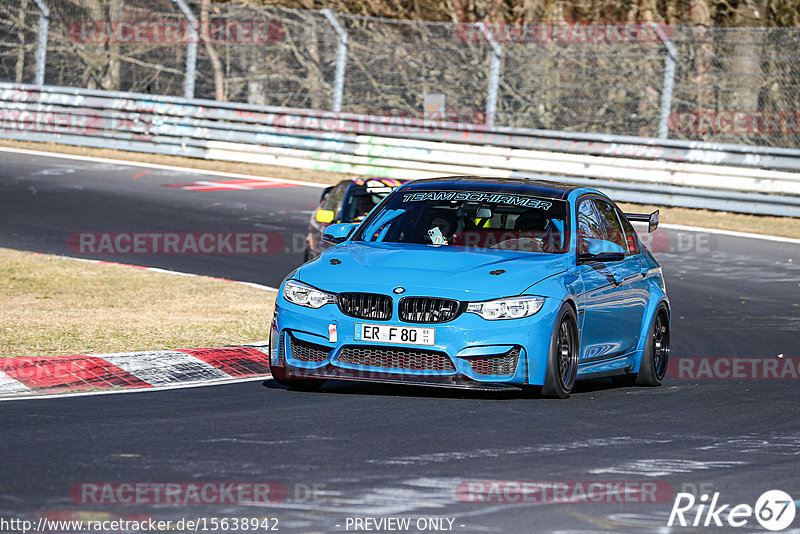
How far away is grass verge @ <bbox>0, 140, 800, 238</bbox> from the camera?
21.9m

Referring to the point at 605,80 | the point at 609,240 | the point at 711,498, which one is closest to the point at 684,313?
the point at 609,240

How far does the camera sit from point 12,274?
50.5ft

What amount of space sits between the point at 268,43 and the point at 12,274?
12733mm

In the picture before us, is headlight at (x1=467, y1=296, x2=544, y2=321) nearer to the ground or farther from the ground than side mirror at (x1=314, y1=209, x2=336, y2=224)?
nearer to the ground

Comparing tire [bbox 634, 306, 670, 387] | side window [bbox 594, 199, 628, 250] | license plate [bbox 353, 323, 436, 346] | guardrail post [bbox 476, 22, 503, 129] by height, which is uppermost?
guardrail post [bbox 476, 22, 503, 129]

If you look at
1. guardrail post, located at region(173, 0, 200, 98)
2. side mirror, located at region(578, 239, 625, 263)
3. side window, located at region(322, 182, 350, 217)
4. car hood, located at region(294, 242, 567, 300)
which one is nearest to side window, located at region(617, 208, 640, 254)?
side mirror, located at region(578, 239, 625, 263)

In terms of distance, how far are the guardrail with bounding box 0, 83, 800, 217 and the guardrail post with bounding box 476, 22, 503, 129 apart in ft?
0.91

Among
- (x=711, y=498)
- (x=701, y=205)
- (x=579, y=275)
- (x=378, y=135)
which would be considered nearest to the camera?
(x=711, y=498)

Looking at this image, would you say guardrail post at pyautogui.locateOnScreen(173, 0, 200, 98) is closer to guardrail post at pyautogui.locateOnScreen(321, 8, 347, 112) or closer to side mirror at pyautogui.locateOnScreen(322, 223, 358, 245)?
guardrail post at pyautogui.locateOnScreen(321, 8, 347, 112)

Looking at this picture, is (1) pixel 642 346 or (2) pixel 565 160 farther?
(2) pixel 565 160

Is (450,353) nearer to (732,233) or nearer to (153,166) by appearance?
(732,233)

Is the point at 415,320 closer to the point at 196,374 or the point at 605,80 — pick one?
the point at 196,374

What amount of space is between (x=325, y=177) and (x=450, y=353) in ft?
59.8

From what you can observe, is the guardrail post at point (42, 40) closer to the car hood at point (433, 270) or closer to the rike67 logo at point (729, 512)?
the car hood at point (433, 270)
